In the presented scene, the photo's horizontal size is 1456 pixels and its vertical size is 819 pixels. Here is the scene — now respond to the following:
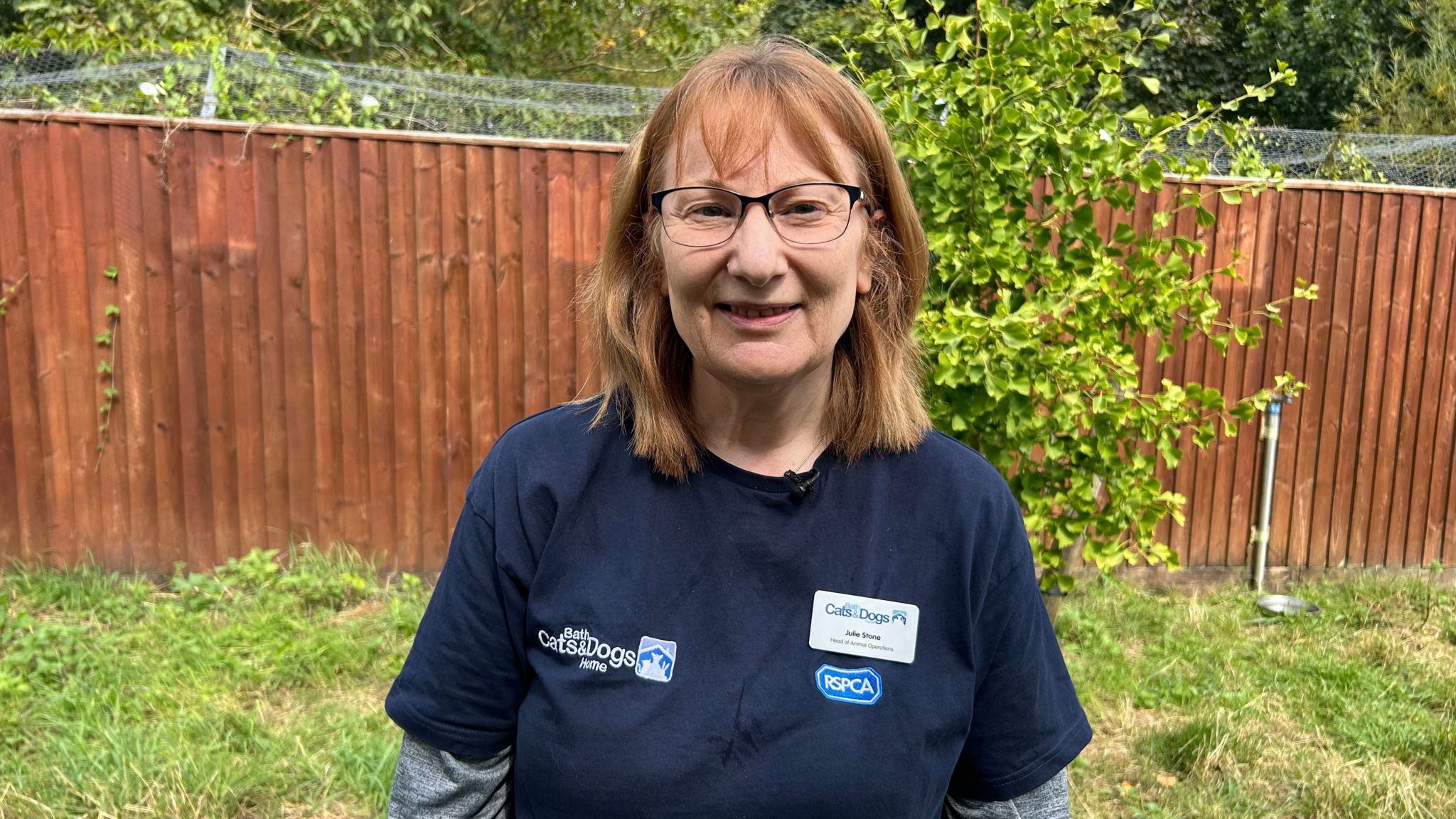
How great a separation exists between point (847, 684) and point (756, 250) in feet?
1.83

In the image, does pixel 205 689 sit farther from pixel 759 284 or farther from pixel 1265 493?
pixel 1265 493

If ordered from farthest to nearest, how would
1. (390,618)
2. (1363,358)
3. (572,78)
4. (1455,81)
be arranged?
(572,78)
(1455,81)
(1363,358)
(390,618)

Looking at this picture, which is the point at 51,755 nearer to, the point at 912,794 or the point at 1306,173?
the point at 912,794

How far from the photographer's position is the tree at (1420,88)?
8.57m

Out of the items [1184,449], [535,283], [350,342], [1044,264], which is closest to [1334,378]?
[1184,449]

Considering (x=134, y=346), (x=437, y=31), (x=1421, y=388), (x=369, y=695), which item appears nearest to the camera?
(x=369, y=695)

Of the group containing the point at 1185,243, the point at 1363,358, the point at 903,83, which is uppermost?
the point at 903,83

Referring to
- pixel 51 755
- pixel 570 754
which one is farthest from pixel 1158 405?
pixel 51 755

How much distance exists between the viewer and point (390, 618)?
4516mm

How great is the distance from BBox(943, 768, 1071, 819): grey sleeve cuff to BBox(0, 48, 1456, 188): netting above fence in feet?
12.2

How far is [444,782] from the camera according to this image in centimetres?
137

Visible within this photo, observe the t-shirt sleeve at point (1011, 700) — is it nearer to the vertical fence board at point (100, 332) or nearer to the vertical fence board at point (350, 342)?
the vertical fence board at point (350, 342)

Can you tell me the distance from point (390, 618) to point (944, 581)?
3683 millimetres

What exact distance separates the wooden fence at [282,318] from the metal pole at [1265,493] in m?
0.41
